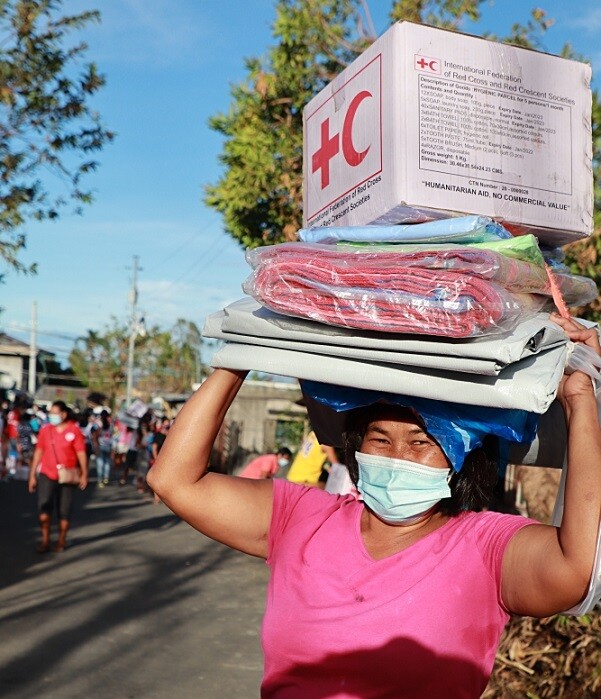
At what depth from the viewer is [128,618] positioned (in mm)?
7965

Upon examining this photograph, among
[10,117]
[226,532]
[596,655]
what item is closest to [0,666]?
[596,655]

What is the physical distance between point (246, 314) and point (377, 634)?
0.81 meters

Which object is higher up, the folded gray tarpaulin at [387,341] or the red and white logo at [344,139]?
the red and white logo at [344,139]

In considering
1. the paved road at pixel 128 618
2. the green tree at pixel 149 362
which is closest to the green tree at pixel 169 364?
the green tree at pixel 149 362

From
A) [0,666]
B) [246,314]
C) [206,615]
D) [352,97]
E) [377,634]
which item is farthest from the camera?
[206,615]

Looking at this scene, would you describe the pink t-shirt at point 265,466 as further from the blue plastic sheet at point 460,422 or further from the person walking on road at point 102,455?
the person walking on road at point 102,455

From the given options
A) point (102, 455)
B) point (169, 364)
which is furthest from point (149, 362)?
point (102, 455)

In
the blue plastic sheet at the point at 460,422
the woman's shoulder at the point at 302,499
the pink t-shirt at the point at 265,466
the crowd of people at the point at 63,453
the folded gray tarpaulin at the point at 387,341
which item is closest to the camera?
the folded gray tarpaulin at the point at 387,341

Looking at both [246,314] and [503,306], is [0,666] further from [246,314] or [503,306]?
[503,306]

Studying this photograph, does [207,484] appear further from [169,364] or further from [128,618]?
[169,364]

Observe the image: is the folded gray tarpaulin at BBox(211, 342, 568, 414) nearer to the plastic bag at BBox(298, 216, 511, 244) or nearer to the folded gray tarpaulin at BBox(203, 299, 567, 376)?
the folded gray tarpaulin at BBox(203, 299, 567, 376)

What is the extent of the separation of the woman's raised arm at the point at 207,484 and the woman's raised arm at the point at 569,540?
0.67 meters

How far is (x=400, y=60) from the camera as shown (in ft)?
7.89

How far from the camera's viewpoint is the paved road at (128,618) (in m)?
6.25
